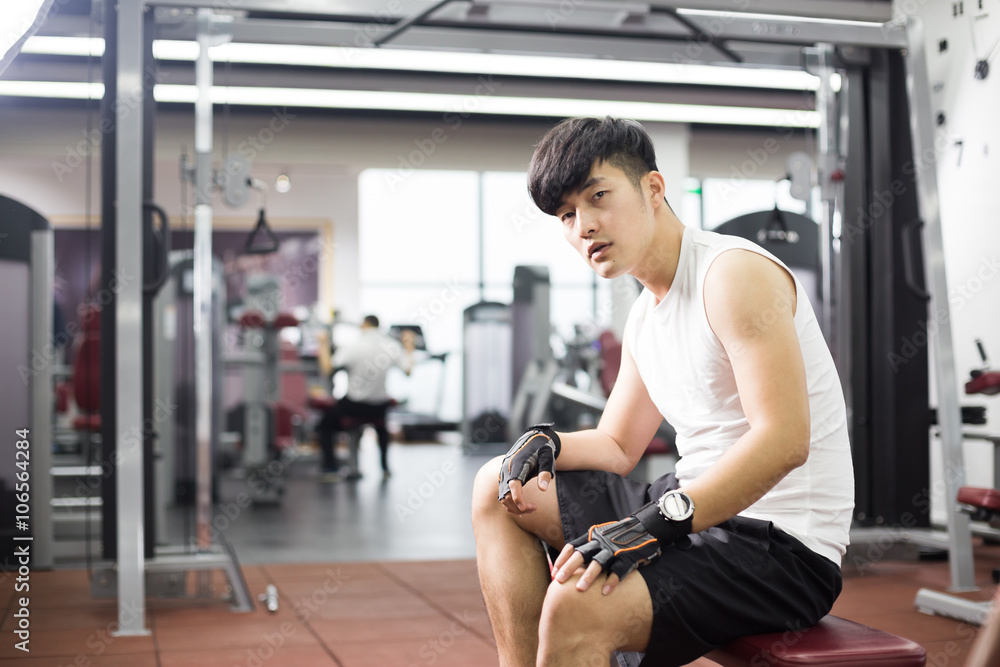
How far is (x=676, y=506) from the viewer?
3.93ft

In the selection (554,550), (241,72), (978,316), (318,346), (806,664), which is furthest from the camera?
(318,346)

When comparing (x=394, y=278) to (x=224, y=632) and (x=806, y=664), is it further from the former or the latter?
(x=806, y=664)

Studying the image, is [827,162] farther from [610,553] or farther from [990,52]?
[610,553]

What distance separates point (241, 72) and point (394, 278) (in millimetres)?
4353

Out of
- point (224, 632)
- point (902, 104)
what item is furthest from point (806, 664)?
point (902, 104)

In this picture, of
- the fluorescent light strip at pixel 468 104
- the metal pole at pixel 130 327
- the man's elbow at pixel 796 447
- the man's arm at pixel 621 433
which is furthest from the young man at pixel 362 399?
the man's elbow at pixel 796 447

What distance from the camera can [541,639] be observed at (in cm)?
116

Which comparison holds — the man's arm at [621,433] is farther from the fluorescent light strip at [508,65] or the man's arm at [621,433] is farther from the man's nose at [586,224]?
the fluorescent light strip at [508,65]

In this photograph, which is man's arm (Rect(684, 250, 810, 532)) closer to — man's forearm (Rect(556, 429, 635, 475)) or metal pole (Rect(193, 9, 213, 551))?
man's forearm (Rect(556, 429, 635, 475))

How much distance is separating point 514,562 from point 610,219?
1.82 feet

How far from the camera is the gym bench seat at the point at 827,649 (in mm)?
1118

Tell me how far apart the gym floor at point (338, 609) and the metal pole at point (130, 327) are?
0.18 metres

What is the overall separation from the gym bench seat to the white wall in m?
2.31

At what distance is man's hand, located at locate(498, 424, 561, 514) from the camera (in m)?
1.34
